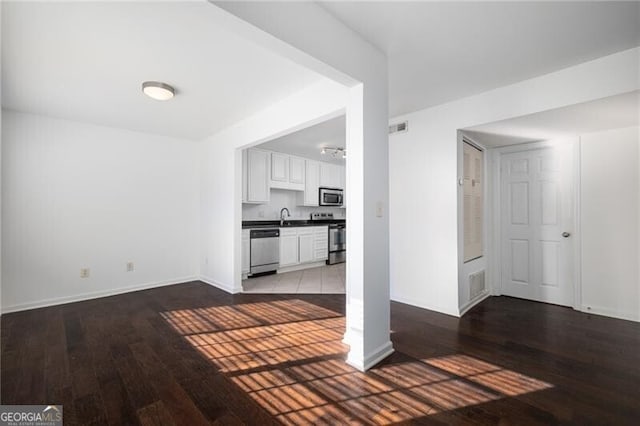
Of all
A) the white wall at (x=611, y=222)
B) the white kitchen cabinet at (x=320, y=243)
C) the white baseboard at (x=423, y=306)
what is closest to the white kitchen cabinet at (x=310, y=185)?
the white kitchen cabinet at (x=320, y=243)

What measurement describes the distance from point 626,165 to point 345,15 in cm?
346

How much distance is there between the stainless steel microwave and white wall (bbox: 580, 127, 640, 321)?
175 inches

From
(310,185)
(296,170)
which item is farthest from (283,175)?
(310,185)

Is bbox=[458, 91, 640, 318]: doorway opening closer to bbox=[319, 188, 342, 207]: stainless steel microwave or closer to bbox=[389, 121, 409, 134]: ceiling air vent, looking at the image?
bbox=[389, 121, 409, 134]: ceiling air vent

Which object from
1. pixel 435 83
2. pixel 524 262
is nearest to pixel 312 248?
pixel 524 262

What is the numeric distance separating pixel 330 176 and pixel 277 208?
154cm

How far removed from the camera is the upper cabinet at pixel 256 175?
5230 mm

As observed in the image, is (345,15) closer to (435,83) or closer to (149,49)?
(435,83)

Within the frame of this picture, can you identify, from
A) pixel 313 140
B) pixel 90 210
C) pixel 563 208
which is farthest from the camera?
pixel 313 140

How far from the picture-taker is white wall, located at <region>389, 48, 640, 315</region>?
8.29ft

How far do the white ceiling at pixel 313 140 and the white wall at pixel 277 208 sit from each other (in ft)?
3.23

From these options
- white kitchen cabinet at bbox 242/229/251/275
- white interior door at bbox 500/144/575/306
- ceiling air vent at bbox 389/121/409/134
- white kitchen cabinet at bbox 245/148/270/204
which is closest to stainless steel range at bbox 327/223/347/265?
white kitchen cabinet at bbox 245/148/270/204

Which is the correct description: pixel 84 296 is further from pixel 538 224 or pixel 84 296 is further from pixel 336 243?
pixel 538 224

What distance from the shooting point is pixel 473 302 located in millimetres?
3516
